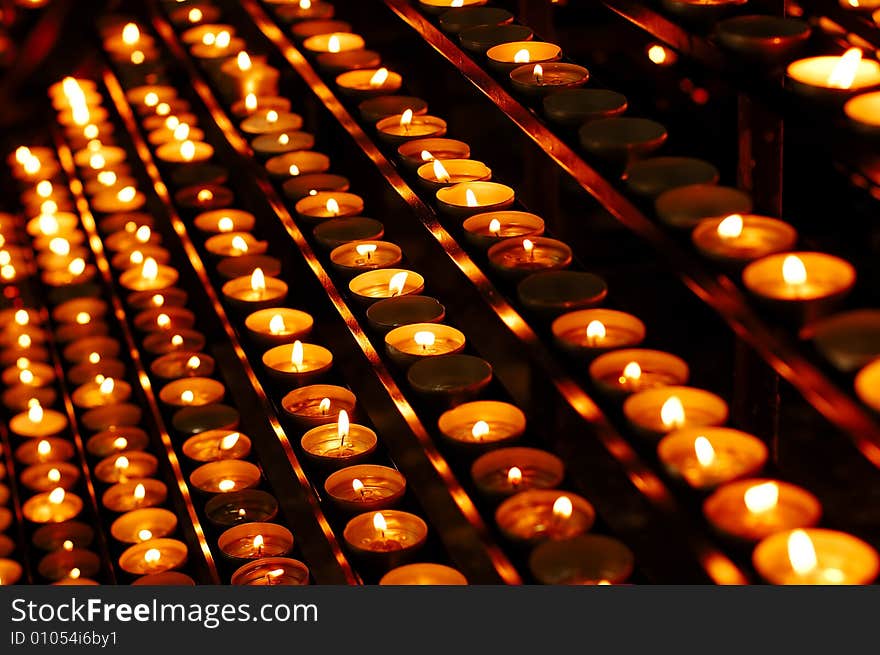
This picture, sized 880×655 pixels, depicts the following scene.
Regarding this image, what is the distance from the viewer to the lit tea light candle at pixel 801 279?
3.67 ft

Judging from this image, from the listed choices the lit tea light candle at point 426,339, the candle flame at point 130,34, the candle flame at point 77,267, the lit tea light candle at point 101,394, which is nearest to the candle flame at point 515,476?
the lit tea light candle at point 426,339

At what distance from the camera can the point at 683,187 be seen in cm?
132

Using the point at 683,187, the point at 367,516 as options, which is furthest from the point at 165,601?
the point at 683,187

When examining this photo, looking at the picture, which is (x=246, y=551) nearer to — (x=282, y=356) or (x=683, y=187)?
(x=282, y=356)

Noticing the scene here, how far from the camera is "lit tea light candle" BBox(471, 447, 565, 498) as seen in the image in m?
1.36

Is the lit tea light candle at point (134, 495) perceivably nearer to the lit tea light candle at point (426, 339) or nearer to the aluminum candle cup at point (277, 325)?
the aluminum candle cup at point (277, 325)

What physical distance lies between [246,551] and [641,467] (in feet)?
A: 2.22

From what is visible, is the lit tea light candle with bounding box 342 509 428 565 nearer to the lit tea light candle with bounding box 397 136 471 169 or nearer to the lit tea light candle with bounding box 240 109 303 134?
the lit tea light candle with bounding box 397 136 471 169

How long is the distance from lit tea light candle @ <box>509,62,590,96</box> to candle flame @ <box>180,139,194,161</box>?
88 centimetres

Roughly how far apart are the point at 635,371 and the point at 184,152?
1244 millimetres

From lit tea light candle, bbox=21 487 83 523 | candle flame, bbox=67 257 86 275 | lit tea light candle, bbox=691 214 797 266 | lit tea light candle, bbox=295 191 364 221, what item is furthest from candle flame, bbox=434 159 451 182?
candle flame, bbox=67 257 86 275

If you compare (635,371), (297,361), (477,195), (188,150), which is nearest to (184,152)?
(188,150)

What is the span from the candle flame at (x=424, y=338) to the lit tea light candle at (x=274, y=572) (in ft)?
1.04

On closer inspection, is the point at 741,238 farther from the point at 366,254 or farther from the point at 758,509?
the point at 366,254
